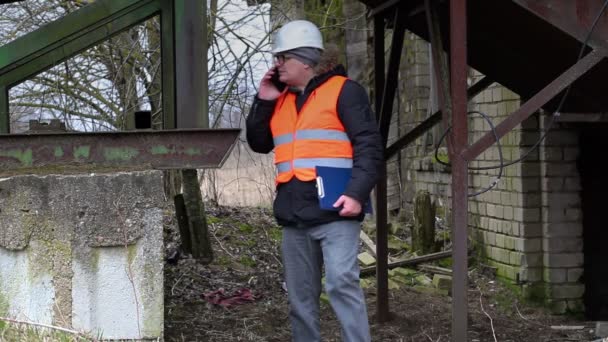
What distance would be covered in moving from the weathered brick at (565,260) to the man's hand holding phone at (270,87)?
3650mm

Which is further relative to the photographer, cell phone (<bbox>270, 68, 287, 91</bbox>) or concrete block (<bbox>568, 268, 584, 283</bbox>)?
concrete block (<bbox>568, 268, 584, 283</bbox>)

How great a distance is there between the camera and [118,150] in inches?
194

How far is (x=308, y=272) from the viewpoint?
4746 millimetres

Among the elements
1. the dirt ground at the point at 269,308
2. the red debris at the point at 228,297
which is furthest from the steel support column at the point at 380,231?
the red debris at the point at 228,297

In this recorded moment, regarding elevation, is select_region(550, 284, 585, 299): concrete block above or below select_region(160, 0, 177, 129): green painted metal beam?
below

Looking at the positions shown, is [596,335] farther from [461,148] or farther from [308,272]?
[308,272]

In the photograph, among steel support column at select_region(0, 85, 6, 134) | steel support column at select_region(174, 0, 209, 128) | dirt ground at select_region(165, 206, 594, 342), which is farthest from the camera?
dirt ground at select_region(165, 206, 594, 342)

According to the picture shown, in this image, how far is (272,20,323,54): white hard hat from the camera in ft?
15.1

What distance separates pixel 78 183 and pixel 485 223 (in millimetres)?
4605

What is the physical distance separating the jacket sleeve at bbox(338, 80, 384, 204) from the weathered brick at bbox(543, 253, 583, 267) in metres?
3.58

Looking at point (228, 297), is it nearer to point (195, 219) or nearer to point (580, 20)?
point (195, 219)

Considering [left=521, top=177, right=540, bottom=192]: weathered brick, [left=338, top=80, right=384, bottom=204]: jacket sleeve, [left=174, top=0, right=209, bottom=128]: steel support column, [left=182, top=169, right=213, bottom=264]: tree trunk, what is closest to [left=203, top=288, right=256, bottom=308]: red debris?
[left=182, top=169, right=213, bottom=264]: tree trunk

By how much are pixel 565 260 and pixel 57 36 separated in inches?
175

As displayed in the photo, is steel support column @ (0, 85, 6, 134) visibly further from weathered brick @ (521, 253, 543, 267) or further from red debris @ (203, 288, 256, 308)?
weathered brick @ (521, 253, 543, 267)
